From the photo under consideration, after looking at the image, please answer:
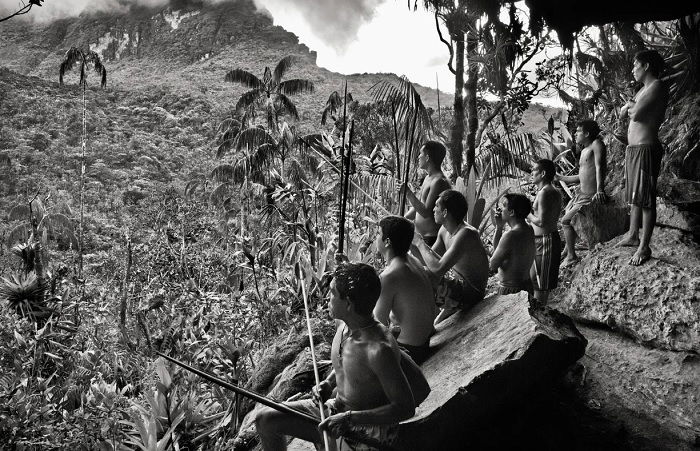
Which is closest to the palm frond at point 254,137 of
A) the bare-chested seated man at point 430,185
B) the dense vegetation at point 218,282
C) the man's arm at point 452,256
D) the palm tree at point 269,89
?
the dense vegetation at point 218,282

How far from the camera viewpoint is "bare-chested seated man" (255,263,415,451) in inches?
82.9

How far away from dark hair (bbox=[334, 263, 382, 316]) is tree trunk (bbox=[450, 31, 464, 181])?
620cm

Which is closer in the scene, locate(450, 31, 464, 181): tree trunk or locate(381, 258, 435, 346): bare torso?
locate(381, 258, 435, 346): bare torso

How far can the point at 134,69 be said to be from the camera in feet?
240

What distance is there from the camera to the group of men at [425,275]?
222 cm

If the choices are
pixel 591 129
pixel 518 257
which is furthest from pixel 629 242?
pixel 518 257

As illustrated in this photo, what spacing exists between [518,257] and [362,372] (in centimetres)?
214

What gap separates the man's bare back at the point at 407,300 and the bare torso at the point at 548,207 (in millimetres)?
2125

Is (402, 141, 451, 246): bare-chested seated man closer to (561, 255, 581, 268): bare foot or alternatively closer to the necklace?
(561, 255, 581, 268): bare foot

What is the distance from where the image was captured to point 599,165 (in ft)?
16.8

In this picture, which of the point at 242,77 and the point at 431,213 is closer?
the point at 431,213

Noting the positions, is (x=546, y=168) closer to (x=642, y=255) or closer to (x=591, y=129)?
(x=591, y=129)

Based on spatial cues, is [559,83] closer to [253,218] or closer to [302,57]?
[253,218]

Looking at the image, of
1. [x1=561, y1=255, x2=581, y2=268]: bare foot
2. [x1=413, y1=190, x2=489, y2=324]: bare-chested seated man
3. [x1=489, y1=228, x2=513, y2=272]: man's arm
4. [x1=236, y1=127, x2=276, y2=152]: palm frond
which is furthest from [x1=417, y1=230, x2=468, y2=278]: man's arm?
[x1=236, y1=127, x2=276, y2=152]: palm frond
